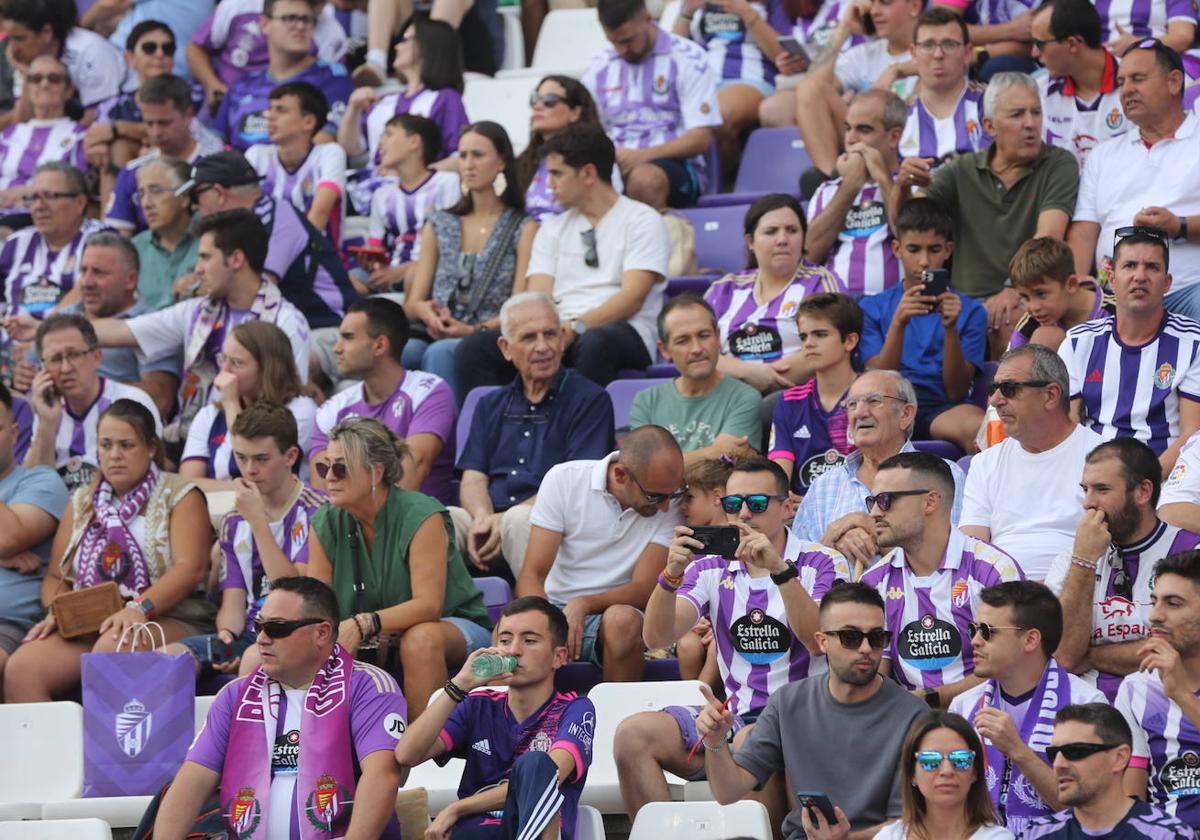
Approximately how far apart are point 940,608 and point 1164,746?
74 cm

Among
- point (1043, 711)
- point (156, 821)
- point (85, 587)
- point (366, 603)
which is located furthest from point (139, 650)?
point (1043, 711)

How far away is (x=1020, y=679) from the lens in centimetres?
481

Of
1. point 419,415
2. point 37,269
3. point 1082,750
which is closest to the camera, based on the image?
point 1082,750

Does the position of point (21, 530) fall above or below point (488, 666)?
below

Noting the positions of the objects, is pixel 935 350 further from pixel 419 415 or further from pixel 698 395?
pixel 419 415

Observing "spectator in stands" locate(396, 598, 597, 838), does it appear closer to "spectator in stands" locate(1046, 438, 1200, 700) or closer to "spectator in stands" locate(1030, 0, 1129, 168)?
"spectator in stands" locate(1046, 438, 1200, 700)

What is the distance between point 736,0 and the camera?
9266 mm

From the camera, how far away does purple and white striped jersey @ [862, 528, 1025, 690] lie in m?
5.20

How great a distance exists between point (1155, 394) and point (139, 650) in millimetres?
3341

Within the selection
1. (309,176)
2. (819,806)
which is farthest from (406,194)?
(819,806)

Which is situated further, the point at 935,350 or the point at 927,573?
the point at 935,350

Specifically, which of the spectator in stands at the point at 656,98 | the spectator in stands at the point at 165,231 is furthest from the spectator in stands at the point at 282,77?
the spectator in stands at the point at 656,98

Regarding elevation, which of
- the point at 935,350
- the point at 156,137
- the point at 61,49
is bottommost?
the point at 935,350

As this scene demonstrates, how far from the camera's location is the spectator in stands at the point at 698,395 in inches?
263
